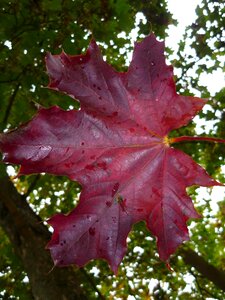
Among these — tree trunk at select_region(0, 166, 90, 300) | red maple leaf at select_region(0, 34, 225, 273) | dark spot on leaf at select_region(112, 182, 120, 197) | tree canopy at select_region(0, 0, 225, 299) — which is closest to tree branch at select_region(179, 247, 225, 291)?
tree canopy at select_region(0, 0, 225, 299)

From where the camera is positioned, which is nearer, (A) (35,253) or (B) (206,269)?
(A) (35,253)

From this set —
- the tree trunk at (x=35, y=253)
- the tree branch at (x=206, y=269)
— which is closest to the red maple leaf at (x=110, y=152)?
the tree trunk at (x=35, y=253)

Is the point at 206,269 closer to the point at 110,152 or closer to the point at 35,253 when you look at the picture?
the point at 35,253

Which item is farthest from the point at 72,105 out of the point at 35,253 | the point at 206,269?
the point at 206,269

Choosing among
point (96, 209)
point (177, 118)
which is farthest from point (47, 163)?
point (177, 118)

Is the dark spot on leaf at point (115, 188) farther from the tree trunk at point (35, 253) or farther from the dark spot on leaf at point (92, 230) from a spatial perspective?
the tree trunk at point (35, 253)

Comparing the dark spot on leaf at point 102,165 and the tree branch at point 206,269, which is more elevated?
the dark spot on leaf at point 102,165

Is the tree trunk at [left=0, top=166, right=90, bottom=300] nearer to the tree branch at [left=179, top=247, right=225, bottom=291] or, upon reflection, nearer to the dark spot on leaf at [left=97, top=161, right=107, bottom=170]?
the dark spot on leaf at [left=97, top=161, right=107, bottom=170]
